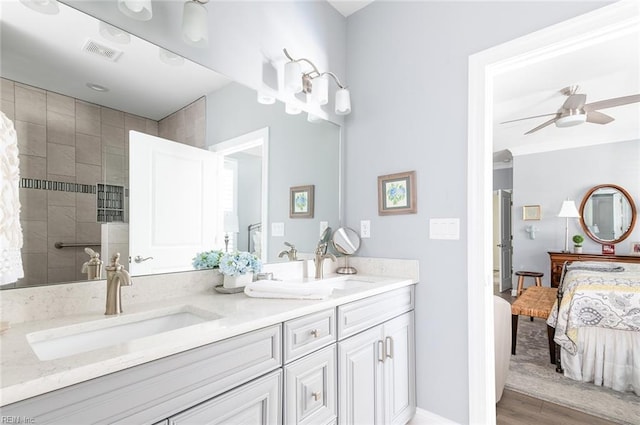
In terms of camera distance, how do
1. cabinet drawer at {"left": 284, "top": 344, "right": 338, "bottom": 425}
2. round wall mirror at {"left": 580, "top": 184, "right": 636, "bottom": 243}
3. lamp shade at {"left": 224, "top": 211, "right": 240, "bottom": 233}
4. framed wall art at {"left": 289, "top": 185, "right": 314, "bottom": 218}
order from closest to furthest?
1. cabinet drawer at {"left": 284, "top": 344, "right": 338, "bottom": 425}
2. lamp shade at {"left": 224, "top": 211, "right": 240, "bottom": 233}
3. framed wall art at {"left": 289, "top": 185, "right": 314, "bottom": 218}
4. round wall mirror at {"left": 580, "top": 184, "right": 636, "bottom": 243}

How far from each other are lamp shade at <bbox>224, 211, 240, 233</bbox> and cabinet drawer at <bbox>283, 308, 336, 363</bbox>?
2.14ft

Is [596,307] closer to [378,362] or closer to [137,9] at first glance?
[378,362]

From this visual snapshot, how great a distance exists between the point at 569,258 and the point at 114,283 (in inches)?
227

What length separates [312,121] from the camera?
2137mm

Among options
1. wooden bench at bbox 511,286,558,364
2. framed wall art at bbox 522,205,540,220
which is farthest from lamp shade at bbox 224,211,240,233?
framed wall art at bbox 522,205,540,220

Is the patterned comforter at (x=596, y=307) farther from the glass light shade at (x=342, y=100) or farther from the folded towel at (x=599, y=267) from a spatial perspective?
the glass light shade at (x=342, y=100)

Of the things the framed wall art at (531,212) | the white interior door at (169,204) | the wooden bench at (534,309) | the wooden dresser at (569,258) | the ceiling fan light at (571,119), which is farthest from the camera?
the framed wall art at (531,212)

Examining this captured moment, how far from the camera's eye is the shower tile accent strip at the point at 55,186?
1009mm

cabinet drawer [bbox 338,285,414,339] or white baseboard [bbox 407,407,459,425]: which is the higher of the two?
cabinet drawer [bbox 338,285,414,339]

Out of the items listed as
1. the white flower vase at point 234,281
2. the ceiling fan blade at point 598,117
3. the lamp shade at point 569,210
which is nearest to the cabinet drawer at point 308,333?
the white flower vase at point 234,281

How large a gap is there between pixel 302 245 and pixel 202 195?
2.55 feet

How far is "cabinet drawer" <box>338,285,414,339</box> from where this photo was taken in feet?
4.63

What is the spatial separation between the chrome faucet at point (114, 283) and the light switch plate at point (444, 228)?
5.14 ft

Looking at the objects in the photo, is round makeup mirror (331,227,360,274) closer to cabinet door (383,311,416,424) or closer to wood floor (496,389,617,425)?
cabinet door (383,311,416,424)
